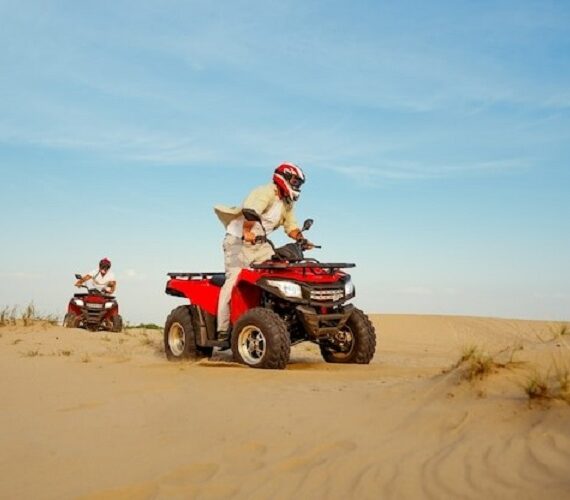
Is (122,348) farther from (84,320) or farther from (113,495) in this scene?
(113,495)

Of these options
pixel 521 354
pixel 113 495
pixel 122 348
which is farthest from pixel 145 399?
pixel 122 348

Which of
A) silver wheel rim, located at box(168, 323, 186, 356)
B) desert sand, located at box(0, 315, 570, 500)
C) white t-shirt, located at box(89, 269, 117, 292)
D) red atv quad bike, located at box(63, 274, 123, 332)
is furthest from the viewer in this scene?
white t-shirt, located at box(89, 269, 117, 292)

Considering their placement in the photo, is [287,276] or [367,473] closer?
[367,473]

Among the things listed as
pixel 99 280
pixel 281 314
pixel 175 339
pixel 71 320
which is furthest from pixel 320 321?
pixel 71 320

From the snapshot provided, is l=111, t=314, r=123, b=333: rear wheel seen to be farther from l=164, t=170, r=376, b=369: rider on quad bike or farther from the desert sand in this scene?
the desert sand

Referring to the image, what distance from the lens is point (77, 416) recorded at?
238 inches

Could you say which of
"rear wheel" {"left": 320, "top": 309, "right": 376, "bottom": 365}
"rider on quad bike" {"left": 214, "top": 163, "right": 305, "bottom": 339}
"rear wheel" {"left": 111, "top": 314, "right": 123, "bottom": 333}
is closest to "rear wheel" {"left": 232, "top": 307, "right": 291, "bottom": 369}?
"rider on quad bike" {"left": 214, "top": 163, "right": 305, "bottom": 339}

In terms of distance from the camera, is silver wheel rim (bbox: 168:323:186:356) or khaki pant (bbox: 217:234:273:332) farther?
silver wheel rim (bbox: 168:323:186:356)

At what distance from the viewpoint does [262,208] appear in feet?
30.6

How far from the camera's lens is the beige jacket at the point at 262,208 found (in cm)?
933

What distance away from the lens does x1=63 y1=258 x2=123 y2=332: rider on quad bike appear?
1823 cm

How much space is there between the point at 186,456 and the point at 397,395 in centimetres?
182

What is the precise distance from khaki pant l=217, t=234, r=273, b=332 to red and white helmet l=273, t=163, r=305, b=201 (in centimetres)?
77

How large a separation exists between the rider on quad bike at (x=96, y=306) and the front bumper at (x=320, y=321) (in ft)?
34.6
